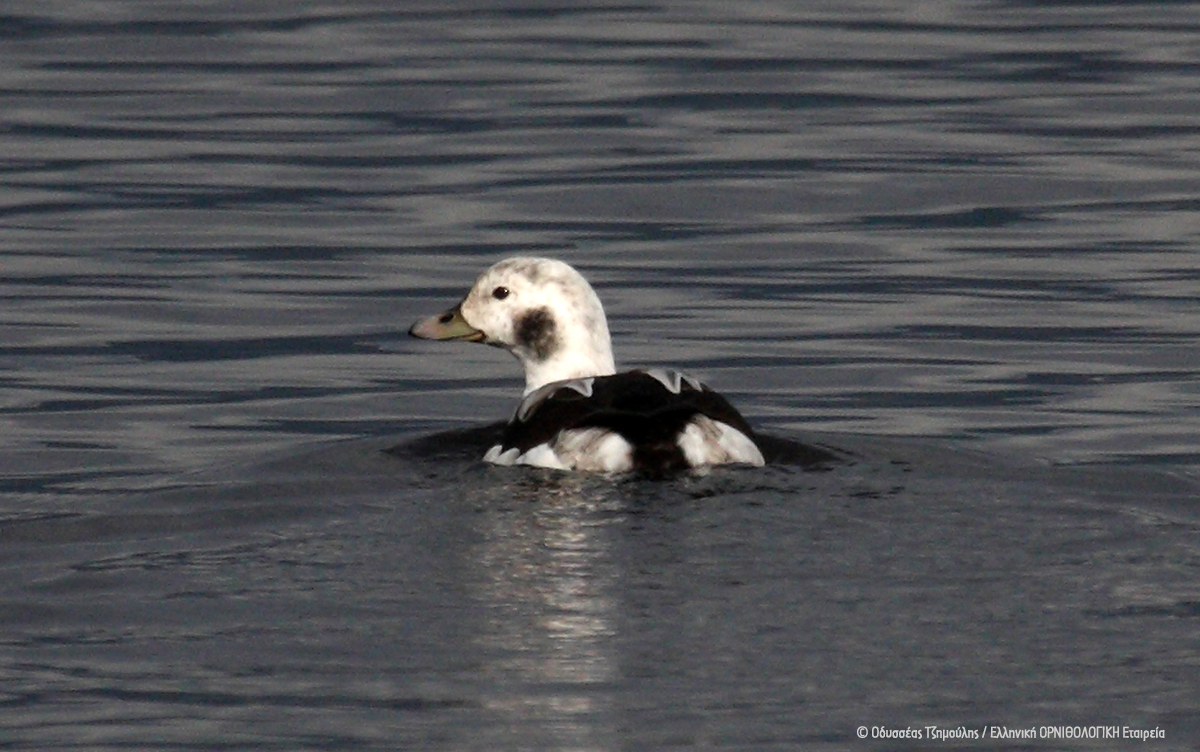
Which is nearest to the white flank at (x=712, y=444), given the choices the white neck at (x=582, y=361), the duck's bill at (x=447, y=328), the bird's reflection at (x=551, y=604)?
the bird's reflection at (x=551, y=604)

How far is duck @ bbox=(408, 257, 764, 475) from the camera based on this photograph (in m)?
9.57

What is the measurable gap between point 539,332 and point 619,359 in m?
2.28

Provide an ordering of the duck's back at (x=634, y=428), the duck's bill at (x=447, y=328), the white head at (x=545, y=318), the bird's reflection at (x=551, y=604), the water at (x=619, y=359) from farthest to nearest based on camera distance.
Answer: the duck's bill at (x=447, y=328), the white head at (x=545, y=318), the duck's back at (x=634, y=428), the water at (x=619, y=359), the bird's reflection at (x=551, y=604)

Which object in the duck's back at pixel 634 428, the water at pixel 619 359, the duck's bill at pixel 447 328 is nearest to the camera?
the water at pixel 619 359

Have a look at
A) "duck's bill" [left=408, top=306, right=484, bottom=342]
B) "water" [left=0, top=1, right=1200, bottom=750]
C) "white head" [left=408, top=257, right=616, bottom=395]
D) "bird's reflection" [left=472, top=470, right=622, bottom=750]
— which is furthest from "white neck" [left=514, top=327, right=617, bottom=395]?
"bird's reflection" [left=472, top=470, right=622, bottom=750]

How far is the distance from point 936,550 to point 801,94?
11356mm

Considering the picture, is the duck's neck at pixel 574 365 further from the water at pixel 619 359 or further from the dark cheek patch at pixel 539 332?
the water at pixel 619 359

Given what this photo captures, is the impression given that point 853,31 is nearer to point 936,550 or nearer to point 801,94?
point 801,94

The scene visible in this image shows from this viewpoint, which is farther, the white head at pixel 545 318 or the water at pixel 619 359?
the white head at pixel 545 318

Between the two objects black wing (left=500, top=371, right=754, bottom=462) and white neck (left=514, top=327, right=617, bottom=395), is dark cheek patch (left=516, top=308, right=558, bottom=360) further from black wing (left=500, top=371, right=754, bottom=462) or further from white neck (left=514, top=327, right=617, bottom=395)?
black wing (left=500, top=371, right=754, bottom=462)

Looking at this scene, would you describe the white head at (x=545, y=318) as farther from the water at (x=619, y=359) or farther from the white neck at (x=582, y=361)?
the water at (x=619, y=359)

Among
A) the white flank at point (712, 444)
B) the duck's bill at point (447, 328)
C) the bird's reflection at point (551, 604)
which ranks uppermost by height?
the duck's bill at point (447, 328)

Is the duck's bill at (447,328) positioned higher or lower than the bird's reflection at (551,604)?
higher

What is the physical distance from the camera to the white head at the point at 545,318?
1090cm
